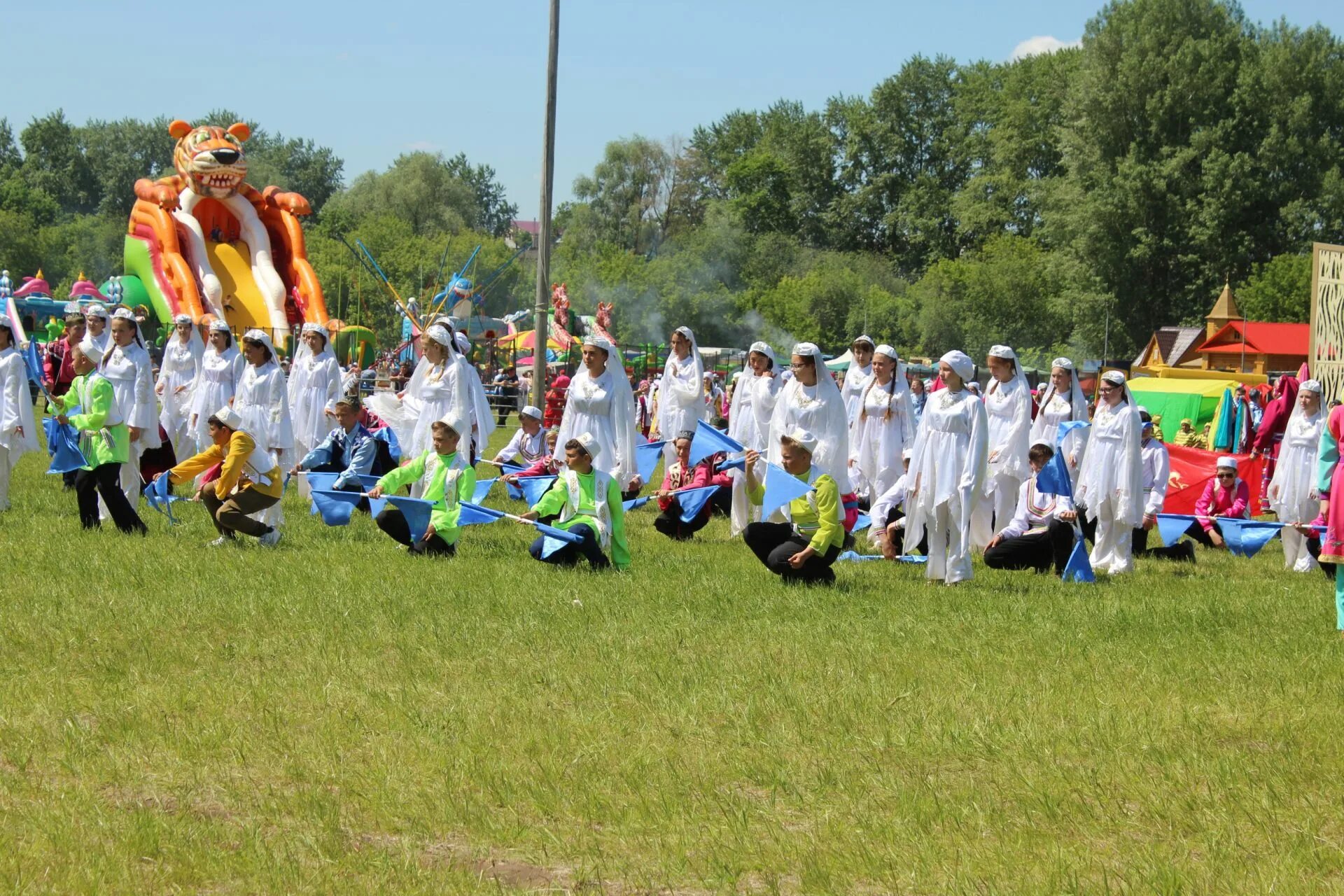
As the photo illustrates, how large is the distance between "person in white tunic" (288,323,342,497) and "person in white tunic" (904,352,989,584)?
22.7 feet

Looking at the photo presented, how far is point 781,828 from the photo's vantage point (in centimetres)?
536

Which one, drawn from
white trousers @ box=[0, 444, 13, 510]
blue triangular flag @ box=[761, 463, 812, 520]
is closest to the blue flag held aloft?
blue triangular flag @ box=[761, 463, 812, 520]

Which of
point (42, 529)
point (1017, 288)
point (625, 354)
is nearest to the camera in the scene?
point (42, 529)

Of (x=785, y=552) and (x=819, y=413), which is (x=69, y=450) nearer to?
(x=785, y=552)

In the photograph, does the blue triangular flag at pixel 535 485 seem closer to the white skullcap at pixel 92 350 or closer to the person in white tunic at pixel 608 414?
the person in white tunic at pixel 608 414

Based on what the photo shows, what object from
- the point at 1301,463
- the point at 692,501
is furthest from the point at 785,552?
the point at 1301,463

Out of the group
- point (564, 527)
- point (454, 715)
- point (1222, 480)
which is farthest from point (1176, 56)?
point (454, 715)

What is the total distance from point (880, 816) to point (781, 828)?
408 millimetres

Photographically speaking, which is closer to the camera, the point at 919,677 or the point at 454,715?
the point at 454,715

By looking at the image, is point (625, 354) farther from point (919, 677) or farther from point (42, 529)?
point (919, 677)

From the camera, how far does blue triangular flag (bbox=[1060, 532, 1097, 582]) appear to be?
11.4 meters

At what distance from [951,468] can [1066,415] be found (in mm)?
2616

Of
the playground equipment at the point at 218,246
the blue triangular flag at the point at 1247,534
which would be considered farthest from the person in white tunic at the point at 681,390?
the playground equipment at the point at 218,246

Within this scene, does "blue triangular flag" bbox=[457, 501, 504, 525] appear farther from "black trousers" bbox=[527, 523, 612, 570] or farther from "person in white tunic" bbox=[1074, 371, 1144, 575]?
"person in white tunic" bbox=[1074, 371, 1144, 575]
